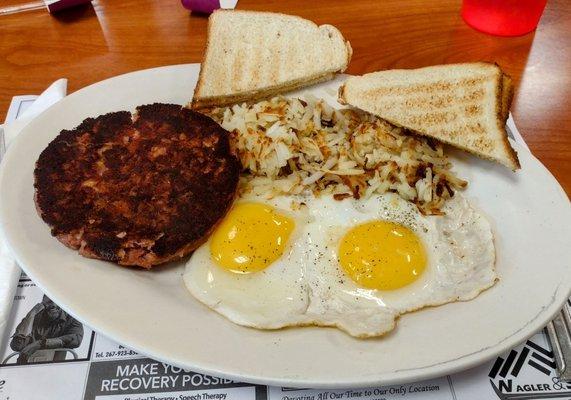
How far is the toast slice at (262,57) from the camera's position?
1.95 metres

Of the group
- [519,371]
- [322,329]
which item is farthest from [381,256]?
[519,371]

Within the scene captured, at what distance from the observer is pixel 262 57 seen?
2004 millimetres

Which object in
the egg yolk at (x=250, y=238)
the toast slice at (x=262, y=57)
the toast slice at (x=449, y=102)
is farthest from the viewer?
the toast slice at (x=262, y=57)

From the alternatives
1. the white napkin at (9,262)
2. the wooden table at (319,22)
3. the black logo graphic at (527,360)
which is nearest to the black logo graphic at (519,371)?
the black logo graphic at (527,360)

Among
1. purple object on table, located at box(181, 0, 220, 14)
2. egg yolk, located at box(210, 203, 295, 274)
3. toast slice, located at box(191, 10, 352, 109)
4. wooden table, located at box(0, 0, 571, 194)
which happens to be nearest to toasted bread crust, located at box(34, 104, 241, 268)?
egg yolk, located at box(210, 203, 295, 274)

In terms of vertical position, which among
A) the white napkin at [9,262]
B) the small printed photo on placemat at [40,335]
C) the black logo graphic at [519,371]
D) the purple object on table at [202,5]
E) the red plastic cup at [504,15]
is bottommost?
the black logo graphic at [519,371]

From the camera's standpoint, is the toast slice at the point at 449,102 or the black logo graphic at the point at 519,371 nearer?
the black logo graphic at the point at 519,371

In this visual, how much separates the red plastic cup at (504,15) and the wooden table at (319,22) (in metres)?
0.05

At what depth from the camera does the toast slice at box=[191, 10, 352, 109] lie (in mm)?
1950

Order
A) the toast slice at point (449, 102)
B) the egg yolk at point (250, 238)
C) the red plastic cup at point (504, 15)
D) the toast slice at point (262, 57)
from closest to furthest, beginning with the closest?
the egg yolk at point (250, 238), the toast slice at point (449, 102), the toast slice at point (262, 57), the red plastic cup at point (504, 15)

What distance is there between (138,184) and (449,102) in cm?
120

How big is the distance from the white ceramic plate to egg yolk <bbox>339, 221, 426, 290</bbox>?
14 cm

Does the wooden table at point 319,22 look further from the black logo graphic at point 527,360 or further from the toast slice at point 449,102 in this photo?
the black logo graphic at point 527,360

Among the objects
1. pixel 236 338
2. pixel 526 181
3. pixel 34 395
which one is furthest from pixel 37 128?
pixel 526 181
